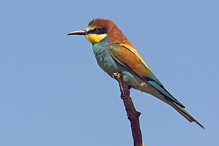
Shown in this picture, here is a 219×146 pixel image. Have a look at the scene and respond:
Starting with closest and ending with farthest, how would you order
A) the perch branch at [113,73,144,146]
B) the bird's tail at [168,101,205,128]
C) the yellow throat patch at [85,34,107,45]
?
the perch branch at [113,73,144,146] → the bird's tail at [168,101,205,128] → the yellow throat patch at [85,34,107,45]

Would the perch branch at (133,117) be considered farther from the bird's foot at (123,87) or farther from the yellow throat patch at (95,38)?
the yellow throat patch at (95,38)

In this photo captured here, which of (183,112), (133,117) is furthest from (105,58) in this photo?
(183,112)

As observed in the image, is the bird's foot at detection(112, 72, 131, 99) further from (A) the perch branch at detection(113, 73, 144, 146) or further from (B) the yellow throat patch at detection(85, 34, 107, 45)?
(B) the yellow throat patch at detection(85, 34, 107, 45)

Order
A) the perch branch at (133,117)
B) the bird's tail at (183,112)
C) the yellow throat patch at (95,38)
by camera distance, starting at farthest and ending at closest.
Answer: the yellow throat patch at (95,38), the bird's tail at (183,112), the perch branch at (133,117)

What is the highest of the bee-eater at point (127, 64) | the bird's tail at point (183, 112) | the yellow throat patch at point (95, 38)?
the yellow throat patch at point (95, 38)

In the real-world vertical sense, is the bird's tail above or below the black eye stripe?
below

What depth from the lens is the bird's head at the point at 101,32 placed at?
4065mm

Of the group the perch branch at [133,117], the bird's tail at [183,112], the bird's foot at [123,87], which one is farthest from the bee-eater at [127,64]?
the perch branch at [133,117]

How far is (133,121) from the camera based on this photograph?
320cm

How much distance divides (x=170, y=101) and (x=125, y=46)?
2.67 feet

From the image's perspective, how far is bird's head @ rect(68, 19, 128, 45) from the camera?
4.07m

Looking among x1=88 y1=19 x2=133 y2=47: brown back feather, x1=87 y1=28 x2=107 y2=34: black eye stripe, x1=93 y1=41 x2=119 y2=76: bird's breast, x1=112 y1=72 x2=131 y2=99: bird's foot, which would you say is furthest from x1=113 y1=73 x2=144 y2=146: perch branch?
x1=87 y1=28 x2=107 y2=34: black eye stripe

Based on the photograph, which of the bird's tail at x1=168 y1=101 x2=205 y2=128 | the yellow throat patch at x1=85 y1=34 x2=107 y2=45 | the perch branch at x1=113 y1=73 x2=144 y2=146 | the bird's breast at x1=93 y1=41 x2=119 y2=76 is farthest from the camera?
the yellow throat patch at x1=85 y1=34 x2=107 y2=45

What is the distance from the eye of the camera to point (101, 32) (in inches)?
162
